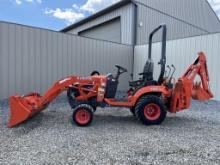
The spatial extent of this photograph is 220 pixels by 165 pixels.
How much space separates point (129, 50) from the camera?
1096 centimetres

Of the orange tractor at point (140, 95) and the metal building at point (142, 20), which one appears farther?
the metal building at point (142, 20)

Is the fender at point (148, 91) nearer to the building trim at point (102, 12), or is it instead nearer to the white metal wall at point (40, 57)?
the white metal wall at point (40, 57)

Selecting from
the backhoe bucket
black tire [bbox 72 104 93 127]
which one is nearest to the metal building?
black tire [bbox 72 104 93 127]

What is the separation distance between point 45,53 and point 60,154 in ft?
17.6

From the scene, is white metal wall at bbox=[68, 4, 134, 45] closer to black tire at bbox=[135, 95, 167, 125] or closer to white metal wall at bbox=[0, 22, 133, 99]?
white metal wall at bbox=[0, 22, 133, 99]

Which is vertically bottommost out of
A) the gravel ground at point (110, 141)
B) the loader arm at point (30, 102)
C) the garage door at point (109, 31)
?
the gravel ground at point (110, 141)

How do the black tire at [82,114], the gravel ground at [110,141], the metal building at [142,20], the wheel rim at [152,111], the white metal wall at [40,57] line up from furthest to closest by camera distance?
the metal building at [142,20]
the white metal wall at [40,57]
the wheel rim at [152,111]
the black tire at [82,114]
the gravel ground at [110,141]

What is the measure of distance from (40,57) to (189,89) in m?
5.06

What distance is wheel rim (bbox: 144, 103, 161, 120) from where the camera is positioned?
4574mm

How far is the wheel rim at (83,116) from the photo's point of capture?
4.48m

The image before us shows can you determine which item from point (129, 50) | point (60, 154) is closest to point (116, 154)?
point (60, 154)

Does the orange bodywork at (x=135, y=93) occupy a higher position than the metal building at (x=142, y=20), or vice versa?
the metal building at (x=142, y=20)

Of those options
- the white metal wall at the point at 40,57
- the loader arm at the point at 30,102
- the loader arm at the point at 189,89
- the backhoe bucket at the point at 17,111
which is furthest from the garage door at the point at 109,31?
the backhoe bucket at the point at 17,111

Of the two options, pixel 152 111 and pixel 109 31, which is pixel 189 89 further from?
pixel 109 31
